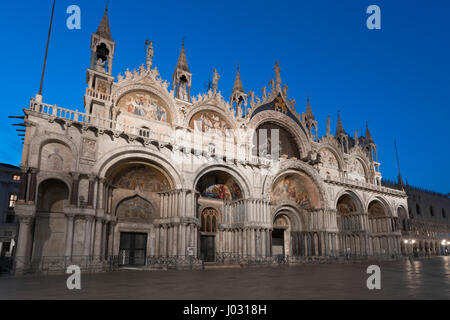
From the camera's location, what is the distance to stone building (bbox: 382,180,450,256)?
55256mm

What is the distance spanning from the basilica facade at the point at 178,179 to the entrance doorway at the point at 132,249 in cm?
7

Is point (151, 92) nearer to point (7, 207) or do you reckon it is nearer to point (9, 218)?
point (7, 207)

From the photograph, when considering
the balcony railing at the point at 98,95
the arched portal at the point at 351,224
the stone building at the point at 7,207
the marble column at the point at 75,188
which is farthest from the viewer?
the stone building at the point at 7,207

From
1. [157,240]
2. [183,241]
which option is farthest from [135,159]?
[183,241]

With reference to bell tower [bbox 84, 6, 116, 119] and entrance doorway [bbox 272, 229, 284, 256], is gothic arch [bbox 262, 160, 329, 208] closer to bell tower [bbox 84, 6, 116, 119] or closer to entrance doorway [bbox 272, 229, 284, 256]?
entrance doorway [bbox 272, 229, 284, 256]

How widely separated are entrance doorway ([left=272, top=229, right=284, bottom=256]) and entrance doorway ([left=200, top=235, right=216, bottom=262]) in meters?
7.76

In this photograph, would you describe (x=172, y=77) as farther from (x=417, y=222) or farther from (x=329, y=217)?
(x=417, y=222)

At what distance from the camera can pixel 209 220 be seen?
27.7 m

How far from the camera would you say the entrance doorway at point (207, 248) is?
87.7 ft

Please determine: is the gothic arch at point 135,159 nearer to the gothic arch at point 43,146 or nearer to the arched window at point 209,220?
the gothic arch at point 43,146

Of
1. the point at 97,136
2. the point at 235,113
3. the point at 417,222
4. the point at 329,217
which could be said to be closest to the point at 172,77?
the point at 235,113

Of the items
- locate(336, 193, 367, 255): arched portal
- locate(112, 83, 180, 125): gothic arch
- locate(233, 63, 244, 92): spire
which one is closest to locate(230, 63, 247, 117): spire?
locate(233, 63, 244, 92): spire

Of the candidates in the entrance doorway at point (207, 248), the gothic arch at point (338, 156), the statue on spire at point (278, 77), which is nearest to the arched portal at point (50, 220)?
the entrance doorway at point (207, 248)
